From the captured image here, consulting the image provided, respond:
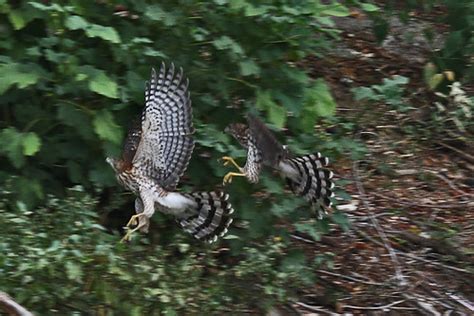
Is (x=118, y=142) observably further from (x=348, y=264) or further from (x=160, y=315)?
(x=348, y=264)

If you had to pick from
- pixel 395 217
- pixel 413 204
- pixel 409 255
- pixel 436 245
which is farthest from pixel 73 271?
pixel 413 204

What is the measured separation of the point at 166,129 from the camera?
18.5 feet

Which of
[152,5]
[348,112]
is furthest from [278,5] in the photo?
[348,112]

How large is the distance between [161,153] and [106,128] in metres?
0.33

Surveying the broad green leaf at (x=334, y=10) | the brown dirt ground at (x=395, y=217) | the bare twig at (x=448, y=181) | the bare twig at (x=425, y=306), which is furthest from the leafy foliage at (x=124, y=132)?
the bare twig at (x=448, y=181)

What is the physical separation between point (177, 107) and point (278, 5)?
0.73 meters

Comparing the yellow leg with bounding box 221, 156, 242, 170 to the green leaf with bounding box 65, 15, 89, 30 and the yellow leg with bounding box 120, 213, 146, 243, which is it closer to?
the yellow leg with bounding box 120, 213, 146, 243

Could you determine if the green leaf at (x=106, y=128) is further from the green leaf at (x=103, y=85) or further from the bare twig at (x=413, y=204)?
the bare twig at (x=413, y=204)

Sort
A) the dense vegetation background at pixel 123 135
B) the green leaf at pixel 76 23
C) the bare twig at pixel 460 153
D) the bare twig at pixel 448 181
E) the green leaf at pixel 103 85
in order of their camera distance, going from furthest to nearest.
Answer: the bare twig at pixel 460 153 → the bare twig at pixel 448 181 → the dense vegetation background at pixel 123 135 → the green leaf at pixel 103 85 → the green leaf at pixel 76 23

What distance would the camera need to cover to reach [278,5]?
224 inches

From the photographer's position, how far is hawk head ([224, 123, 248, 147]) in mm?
5906

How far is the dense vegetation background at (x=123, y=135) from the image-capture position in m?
5.36

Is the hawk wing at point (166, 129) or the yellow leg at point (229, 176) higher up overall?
the hawk wing at point (166, 129)

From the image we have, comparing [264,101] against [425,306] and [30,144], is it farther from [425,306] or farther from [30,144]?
[425,306]
